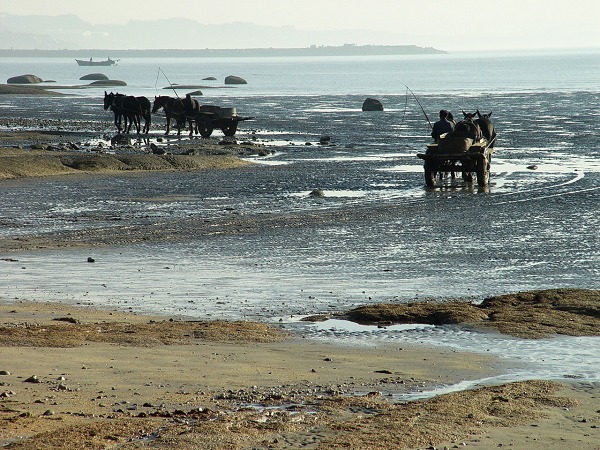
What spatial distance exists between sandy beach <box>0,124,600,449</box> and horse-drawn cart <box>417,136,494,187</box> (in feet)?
42.3

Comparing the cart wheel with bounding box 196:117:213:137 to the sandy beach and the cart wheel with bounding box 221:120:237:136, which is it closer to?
the cart wheel with bounding box 221:120:237:136

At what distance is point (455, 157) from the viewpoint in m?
23.8

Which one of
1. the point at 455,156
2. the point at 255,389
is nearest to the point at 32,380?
the point at 255,389

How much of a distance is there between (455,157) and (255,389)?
54.9 feet

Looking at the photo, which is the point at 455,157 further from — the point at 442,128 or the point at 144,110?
Answer: the point at 144,110

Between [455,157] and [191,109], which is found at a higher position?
[455,157]

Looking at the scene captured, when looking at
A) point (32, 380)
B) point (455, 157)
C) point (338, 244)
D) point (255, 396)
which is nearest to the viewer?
point (255, 396)

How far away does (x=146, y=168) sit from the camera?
91.2 ft

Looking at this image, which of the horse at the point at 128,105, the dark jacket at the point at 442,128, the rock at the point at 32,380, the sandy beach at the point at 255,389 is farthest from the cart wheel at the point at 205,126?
the rock at the point at 32,380

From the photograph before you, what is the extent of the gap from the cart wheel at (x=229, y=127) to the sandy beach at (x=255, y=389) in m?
30.4

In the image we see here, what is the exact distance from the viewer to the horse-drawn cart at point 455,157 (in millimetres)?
23688

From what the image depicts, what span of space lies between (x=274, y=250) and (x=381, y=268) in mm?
2132

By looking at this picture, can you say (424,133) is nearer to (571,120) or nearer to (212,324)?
(571,120)

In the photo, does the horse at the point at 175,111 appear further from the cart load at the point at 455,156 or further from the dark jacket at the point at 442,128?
the cart load at the point at 455,156
